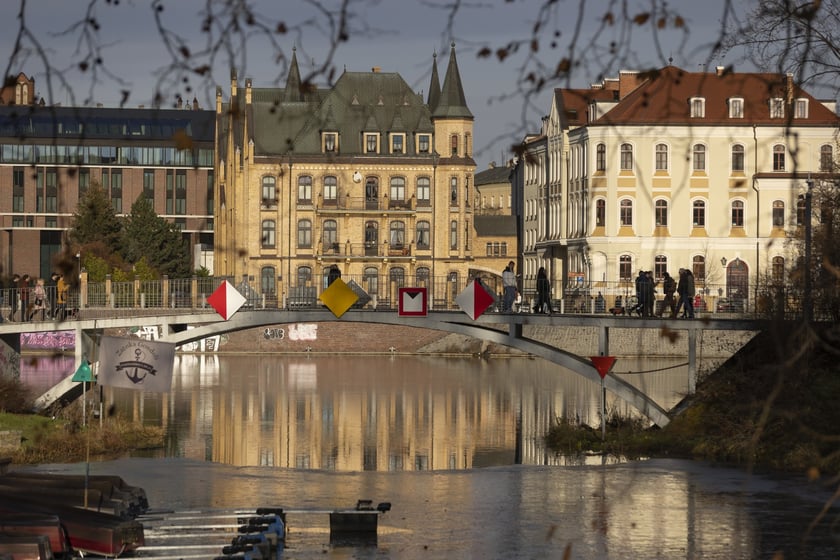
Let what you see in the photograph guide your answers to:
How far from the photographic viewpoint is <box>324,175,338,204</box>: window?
9162 cm

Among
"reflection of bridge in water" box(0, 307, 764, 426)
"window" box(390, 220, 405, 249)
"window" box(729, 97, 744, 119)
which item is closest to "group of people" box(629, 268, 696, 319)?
"reflection of bridge in water" box(0, 307, 764, 426)

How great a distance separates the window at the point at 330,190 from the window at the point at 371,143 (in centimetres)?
279

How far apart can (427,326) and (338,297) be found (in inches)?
99.8

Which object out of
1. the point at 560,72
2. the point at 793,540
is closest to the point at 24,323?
the point at 793,540

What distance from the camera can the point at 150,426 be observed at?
1775 inches

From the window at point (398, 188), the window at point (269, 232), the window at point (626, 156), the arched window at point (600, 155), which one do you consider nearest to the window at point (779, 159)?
the window at point (626, 156)

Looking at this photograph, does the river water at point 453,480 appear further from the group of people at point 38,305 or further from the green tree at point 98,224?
the green tree at point 98,224

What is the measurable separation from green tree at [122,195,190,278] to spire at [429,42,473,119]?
62.4ft

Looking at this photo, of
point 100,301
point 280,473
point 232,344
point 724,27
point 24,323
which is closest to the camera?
point 724,27

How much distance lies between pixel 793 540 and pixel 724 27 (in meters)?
17.6

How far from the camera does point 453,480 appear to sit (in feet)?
106

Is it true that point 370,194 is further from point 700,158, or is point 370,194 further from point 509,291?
point 509,291

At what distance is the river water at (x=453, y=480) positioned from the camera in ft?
77.3

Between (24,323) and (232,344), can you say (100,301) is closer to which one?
(24,323)
